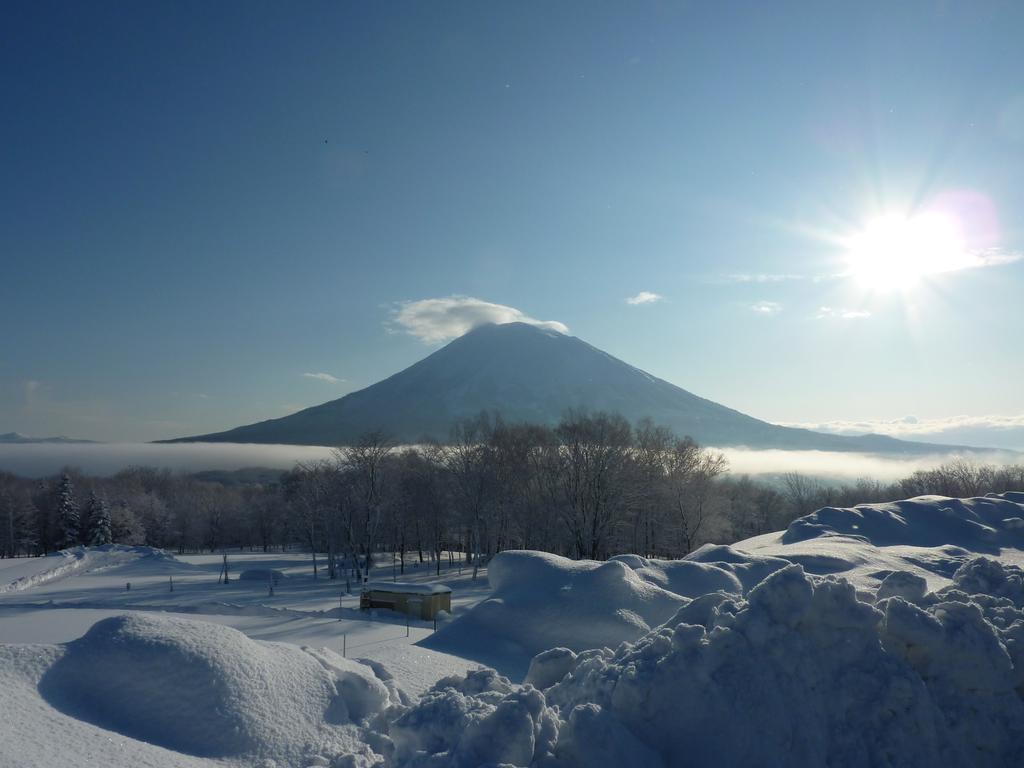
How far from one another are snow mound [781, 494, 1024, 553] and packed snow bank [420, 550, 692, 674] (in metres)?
15.0

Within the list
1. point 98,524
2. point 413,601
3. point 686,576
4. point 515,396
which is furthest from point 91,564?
point 515,396

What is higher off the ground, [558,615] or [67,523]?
[558,615]

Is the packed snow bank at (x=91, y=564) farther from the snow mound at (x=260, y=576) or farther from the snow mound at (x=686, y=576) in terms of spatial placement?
the snow mound at (x=686, y=576)

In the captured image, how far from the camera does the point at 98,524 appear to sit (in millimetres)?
52062

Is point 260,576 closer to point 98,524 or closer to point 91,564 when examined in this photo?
point 91,564

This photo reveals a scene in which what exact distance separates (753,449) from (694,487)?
354 ft

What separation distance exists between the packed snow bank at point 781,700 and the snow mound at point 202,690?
2231 mm

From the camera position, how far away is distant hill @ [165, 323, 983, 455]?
414 feet

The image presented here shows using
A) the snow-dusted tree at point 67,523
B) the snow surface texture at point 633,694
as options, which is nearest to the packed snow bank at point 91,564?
the snow-dusted tree at point 67,523

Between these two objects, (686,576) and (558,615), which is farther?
(686,576)

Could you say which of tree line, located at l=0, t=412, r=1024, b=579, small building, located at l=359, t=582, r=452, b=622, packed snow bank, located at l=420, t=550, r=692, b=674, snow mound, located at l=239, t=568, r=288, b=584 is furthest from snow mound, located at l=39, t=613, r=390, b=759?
snow mound, located at l=239, t=568, r=288, b=584

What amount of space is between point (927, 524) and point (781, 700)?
27.2 metres

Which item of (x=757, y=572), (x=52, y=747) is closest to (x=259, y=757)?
(x=52, y=747)

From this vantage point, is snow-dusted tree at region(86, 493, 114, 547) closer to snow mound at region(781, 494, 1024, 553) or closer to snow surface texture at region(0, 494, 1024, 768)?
snow surface texture at region(0, 494, 1024, 768)
